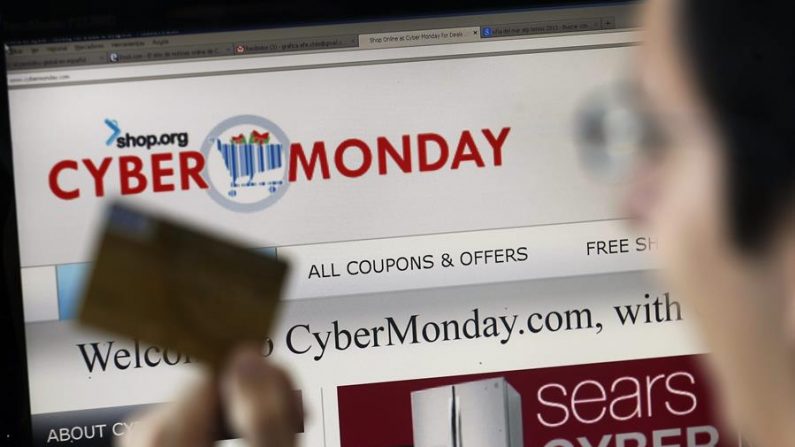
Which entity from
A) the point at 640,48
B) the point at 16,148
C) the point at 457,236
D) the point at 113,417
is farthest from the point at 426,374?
the point at 640,48

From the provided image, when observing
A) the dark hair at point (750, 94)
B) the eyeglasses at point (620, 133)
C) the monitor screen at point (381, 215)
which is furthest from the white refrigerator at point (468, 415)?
the dark hair at point (750, 94)

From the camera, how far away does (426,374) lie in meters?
0.91

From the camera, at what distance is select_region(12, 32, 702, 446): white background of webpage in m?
0.88

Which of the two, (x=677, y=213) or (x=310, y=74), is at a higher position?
(x=310, y=74)

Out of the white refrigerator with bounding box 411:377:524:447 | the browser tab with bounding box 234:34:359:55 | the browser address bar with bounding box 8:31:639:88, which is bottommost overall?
the white refrigerator with bounding box 411:377:524:447

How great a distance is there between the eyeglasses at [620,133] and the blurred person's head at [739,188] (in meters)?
0.02

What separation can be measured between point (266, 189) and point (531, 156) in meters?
0.24

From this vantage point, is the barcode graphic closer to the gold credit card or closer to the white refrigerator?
the white refrigerator

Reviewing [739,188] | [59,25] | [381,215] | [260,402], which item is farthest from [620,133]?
[59,25]

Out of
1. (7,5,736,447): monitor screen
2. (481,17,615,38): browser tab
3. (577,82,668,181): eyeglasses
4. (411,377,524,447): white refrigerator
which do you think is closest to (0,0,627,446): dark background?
(7,5,736,447): monitor screen

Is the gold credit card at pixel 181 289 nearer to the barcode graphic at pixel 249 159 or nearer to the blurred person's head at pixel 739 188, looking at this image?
the blurred person's head at pixel 739 188

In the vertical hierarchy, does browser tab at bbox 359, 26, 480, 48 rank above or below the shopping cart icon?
above

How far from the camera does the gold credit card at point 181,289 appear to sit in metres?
0.47

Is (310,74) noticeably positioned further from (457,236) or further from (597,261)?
(597,261)
